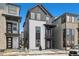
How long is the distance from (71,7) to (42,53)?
925mm

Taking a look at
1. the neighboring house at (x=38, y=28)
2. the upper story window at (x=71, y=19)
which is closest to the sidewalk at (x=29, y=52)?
the neighboring house at (x=38, y=28)

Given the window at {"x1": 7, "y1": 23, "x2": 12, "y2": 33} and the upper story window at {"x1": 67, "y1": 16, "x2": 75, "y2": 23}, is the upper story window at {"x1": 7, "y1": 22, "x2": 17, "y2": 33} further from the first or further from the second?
the upper story window at {"x1": 67, "y1": 16, "x2": 75, "y2": 23}

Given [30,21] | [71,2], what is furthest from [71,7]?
[30,21]

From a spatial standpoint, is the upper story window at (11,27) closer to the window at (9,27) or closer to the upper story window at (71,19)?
the window at (9,27)

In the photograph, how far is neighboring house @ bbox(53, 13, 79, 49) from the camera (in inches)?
335

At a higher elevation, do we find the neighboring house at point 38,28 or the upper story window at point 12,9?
the upper story window at point 12,9

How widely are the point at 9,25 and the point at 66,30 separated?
3.25ft

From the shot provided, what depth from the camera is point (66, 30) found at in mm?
8578

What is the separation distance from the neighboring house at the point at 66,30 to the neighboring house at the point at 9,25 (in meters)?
0.67

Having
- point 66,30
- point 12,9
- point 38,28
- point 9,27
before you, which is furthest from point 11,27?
point 66,30

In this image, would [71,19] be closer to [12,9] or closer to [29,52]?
[29,52]

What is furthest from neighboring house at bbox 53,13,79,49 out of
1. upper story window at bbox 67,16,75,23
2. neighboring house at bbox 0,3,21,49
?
neighboring house at bbox 0,3,21,49

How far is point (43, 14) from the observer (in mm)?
8547

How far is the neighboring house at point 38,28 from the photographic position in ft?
27.8
